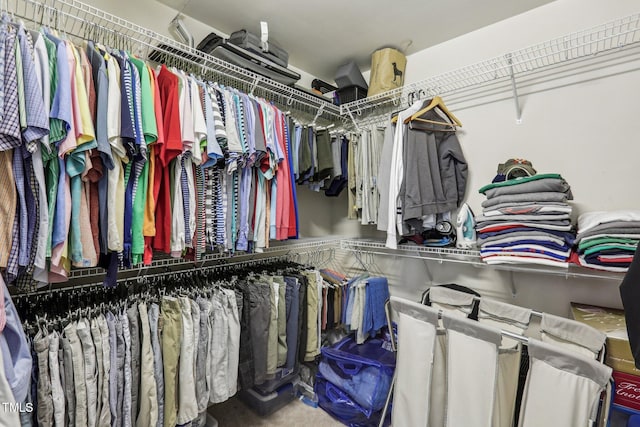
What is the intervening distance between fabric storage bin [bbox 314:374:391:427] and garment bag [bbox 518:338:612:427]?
91 centimetres

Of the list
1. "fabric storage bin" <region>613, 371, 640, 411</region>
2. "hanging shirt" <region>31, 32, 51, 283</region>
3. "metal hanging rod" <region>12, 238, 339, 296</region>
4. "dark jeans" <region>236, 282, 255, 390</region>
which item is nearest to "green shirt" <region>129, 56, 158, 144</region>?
"hanging shirt" <region>31, 32, 51, 283</region>

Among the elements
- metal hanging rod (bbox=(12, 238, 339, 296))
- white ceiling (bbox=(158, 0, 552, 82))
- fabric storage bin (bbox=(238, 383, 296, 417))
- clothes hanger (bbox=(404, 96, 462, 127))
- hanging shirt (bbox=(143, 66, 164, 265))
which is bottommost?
fabric storage bin (bbox=(238, 383, 296, 417))

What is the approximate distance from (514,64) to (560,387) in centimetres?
159

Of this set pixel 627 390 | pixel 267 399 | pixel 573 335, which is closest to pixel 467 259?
pixel 573 335

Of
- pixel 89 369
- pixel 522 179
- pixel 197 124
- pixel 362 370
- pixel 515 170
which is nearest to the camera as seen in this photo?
pixel 89 369

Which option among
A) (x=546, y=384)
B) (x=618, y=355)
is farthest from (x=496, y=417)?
(x=618, y=355)

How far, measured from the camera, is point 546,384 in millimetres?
988

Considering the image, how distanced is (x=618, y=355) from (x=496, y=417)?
506 mm

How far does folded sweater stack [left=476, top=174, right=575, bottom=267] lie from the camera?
1324 mm

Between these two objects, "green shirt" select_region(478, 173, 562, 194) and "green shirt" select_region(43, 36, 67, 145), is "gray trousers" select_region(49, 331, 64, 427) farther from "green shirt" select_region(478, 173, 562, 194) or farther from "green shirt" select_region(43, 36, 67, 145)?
"green shirt" select_region(478, 173, 562, 194)

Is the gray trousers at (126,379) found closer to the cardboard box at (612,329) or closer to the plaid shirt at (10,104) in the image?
the plaid shirt at (10,104)

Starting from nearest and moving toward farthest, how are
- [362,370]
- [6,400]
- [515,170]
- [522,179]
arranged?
[6,400]
[522,179]
[515,170]
[362,370]

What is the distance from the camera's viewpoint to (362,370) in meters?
1.77

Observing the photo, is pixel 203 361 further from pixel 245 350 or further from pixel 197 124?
pixel 197 124
